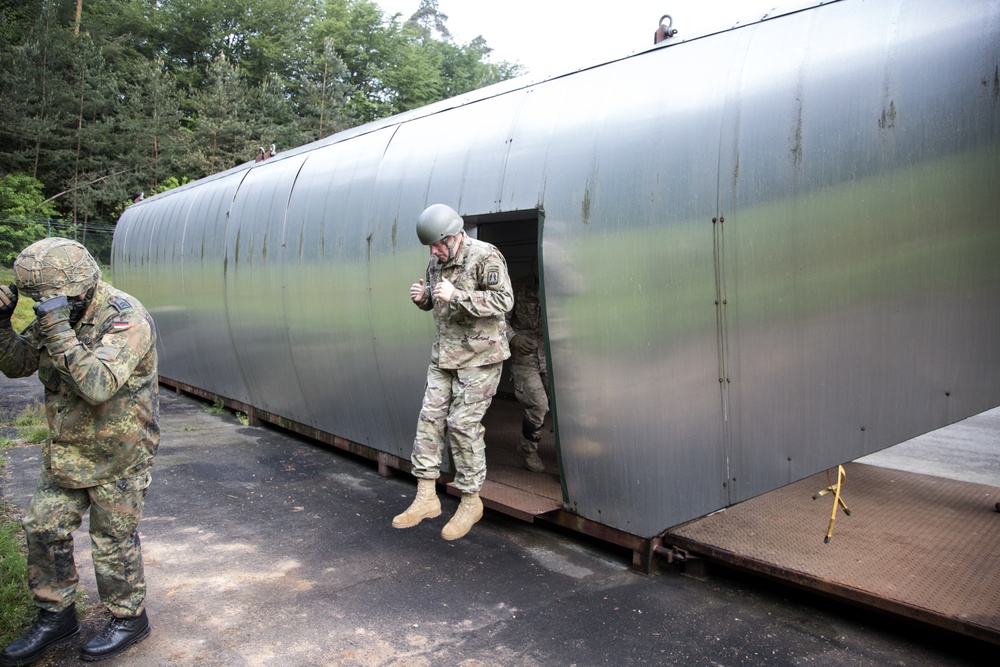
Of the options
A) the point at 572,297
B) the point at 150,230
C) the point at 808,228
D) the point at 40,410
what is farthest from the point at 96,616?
the point at 150,230

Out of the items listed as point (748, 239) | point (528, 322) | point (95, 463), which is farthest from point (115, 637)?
point (528, 322)

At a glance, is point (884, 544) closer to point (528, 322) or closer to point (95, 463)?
point (528, 322)

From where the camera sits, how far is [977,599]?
337 cm

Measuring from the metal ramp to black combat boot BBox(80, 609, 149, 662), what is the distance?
9.61 ft

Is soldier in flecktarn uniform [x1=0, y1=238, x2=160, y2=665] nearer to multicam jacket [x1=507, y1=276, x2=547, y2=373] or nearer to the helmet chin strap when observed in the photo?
the helmet chin strap

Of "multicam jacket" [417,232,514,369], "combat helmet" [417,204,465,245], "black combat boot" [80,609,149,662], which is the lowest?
"black combat boot" [80,609,149,662]

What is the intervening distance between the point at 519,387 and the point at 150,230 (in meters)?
8.48

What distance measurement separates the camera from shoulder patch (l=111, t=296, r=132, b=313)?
3.39 m

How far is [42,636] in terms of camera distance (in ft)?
10.8

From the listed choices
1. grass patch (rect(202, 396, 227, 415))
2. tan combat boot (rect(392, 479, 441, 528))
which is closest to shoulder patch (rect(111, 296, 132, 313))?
tan combat boot (rect(392, 479, 441, 528))

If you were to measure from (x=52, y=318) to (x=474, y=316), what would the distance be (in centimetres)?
223

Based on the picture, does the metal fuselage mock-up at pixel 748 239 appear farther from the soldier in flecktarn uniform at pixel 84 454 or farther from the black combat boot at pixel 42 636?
the black combat boot at pixel 42 636

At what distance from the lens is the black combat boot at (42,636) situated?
3.21m

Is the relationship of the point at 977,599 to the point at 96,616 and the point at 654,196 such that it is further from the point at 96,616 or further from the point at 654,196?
the point at 96,616
